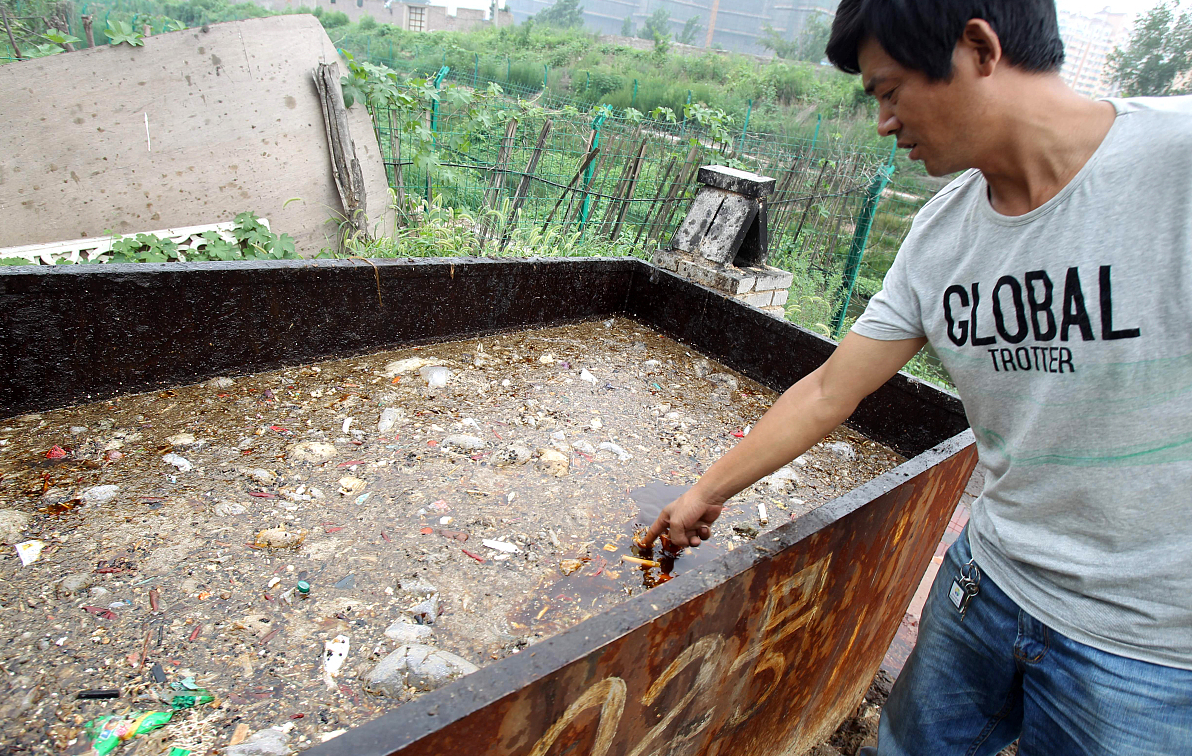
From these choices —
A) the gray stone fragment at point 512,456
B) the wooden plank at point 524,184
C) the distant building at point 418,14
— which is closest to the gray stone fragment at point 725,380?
the gray stone fragment at point 512,456

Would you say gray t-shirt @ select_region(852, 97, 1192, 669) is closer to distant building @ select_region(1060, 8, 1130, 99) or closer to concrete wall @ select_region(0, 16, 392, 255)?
concrete wall @ select_region(0, 16, 392, 255)

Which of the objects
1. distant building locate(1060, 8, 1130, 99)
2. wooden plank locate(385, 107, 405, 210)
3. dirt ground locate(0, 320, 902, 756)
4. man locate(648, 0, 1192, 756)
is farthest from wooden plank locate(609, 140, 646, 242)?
distant building locate(1060, 8, 1130, 99)

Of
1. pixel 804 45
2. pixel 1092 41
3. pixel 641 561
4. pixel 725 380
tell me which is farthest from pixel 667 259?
pixel 804 45

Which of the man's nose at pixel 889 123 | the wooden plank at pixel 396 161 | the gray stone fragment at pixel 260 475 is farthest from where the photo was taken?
the wooden plank at pixel 396 161

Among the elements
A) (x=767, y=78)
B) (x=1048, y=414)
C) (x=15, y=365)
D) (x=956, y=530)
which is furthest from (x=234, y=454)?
(x=767, y=78)

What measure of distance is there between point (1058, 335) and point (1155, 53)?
22.4 meters

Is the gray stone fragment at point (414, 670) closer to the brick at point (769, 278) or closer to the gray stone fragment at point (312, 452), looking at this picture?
the gray stone fragment at point (312, 452)

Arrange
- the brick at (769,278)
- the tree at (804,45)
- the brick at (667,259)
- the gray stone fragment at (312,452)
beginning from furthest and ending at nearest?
the tree at (804,45), the brick at (667,259), the brick at (769,278), the gray stone fragment at (312,452)

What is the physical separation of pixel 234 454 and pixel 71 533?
1.40ft

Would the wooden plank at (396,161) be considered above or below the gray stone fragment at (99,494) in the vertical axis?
above

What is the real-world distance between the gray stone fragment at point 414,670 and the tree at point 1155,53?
2102 centimetres

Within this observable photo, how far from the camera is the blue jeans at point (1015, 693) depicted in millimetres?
992

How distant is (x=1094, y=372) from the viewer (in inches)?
38.0

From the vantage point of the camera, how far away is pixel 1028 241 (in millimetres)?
1025
